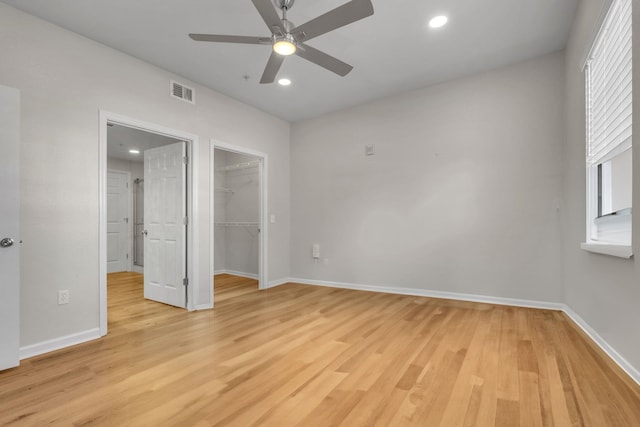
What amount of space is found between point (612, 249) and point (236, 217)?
5589 mm

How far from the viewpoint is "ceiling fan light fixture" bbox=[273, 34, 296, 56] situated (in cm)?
223

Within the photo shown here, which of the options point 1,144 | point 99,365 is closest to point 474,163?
point 99,365

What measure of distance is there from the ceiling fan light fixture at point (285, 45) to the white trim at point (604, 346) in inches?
123

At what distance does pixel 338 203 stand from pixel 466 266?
2101 millimetres

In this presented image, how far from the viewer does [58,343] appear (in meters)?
2.64

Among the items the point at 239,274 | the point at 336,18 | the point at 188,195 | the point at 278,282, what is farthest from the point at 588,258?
the point at 239,274

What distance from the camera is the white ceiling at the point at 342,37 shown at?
261cm

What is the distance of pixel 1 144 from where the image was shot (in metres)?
2.27

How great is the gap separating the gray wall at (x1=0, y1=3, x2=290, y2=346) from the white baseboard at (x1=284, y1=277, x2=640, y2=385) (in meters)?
3.18

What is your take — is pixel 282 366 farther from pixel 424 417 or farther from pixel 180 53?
pixel 180 53

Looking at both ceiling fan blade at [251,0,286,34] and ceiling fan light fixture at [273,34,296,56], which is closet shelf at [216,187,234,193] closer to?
ceiling fan light fixture at [273,34,296,56]

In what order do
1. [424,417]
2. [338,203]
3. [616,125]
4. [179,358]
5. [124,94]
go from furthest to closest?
[338,203] → [124,94] → [179,358] → [616,125] → [424,417]

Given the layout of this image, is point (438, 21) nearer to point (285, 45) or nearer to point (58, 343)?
point (285, 45)

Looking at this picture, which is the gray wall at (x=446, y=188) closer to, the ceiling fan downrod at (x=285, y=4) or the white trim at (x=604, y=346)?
the white trim at (x=604, y=346)
